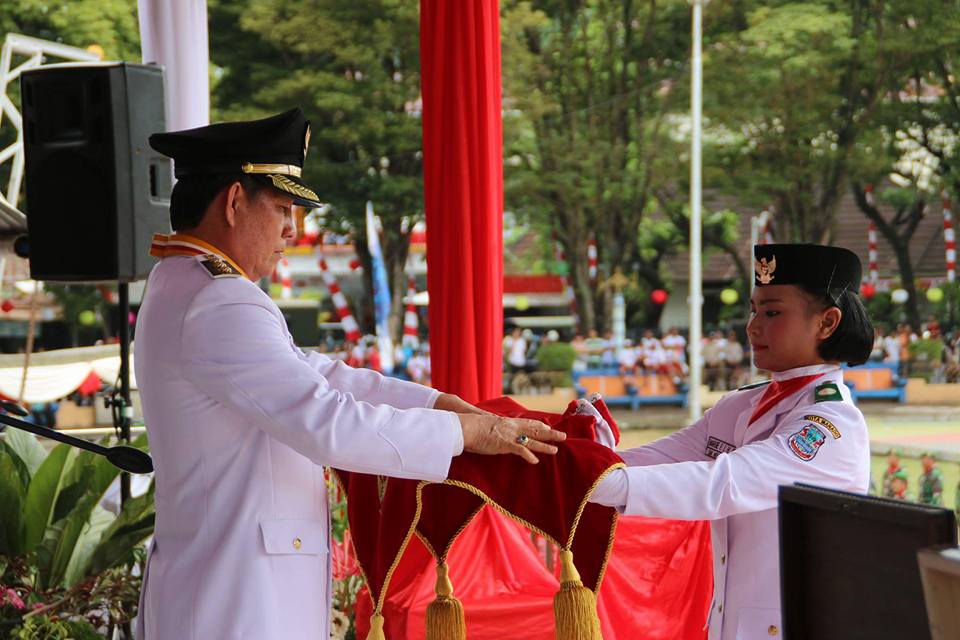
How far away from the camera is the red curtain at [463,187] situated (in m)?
3.34

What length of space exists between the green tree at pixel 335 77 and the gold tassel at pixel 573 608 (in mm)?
11002

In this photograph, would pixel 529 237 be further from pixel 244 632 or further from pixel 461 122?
pixel 244 632

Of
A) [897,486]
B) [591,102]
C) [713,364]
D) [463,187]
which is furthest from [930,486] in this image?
[591,102]

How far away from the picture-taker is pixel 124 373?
347cm

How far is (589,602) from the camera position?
1752 mm

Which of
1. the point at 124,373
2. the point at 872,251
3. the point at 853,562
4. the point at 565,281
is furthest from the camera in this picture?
the point at 565,281

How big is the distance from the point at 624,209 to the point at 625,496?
1284 cm

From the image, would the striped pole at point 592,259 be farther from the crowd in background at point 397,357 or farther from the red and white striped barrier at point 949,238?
the red and white striped barrier at point 949,238

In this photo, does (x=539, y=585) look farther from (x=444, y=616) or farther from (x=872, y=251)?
(x=872, y=251)

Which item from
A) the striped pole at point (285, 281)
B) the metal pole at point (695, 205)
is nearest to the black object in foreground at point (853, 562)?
the metal pole at point (695, 205)

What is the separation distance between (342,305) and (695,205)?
4941 millimetres

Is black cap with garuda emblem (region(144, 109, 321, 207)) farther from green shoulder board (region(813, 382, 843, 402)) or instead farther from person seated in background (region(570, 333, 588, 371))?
person seated in background (region(570, 333, 588, 371))

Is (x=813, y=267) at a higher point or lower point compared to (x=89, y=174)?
lower

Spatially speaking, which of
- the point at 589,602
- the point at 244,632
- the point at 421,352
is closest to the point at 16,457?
the point at 244,632
